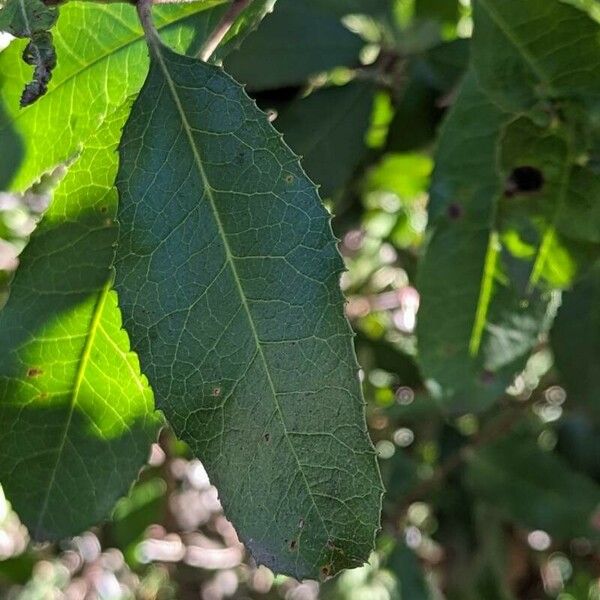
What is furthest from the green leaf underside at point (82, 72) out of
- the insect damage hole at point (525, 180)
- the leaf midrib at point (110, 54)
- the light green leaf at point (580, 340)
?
the light green leaf at point (580, 340)

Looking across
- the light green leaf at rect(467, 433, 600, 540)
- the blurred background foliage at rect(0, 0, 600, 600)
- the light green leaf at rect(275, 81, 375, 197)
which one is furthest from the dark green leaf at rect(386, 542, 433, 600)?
the light green leaf at rect(275, 81, 375, 197)

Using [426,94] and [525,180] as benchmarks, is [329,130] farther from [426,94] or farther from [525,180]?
[525,180]

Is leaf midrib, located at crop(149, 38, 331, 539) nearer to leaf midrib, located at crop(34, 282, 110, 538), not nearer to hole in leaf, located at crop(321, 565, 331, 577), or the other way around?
hole in leaf, located at crop(321, 565, 331, 577)

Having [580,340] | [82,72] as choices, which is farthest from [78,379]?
[580,340]

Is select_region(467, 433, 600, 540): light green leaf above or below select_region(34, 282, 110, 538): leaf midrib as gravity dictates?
below

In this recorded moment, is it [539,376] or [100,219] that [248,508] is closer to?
[100,219]

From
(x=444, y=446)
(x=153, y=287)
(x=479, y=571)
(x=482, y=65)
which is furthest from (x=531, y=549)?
(x=153, y=287)
